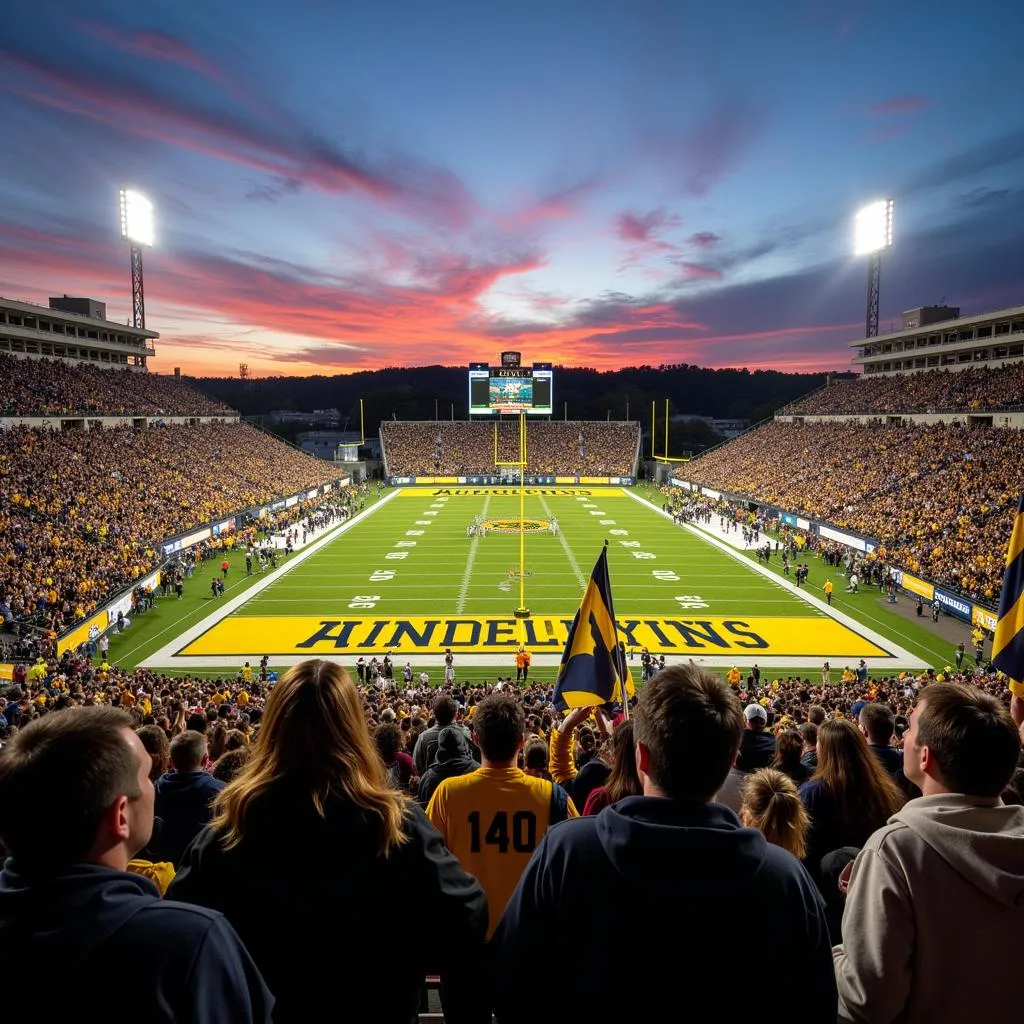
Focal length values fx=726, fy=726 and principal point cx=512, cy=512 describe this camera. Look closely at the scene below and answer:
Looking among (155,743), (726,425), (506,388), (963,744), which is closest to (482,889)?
(963,744)

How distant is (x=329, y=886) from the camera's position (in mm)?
2043

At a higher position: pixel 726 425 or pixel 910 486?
pixel 726 425

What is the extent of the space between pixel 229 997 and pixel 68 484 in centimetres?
3746

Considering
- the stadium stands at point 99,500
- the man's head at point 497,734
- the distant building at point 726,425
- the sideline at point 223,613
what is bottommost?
the sideline at point 223,613

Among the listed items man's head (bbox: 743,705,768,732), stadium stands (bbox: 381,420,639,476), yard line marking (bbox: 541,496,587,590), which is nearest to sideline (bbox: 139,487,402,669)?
yard line marking (bbox: 541,496,587,590)

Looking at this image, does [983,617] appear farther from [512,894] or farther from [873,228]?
[873,228]

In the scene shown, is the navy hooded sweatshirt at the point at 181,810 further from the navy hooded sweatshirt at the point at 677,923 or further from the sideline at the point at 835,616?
the sideline at the point at 835,616

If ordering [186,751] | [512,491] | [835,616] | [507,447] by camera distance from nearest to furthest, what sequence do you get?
[186,751], [835,616], [512,491], [507,447]

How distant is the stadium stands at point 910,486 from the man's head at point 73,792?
2717 centimetres

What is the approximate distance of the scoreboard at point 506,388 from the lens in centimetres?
7419

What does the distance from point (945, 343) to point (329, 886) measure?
6500cm

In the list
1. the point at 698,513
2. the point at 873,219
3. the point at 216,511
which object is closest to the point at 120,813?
the point at 216,511

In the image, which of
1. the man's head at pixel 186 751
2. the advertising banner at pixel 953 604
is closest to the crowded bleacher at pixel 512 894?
the man's head at pixel 186 751

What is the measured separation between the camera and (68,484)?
33.4 meters
